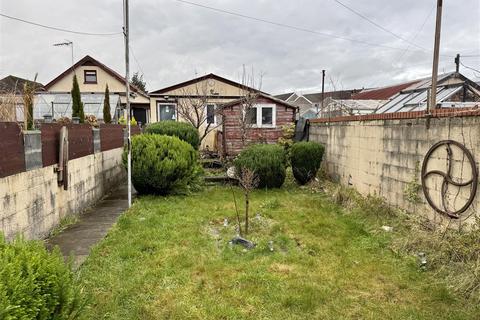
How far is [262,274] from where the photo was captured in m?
3.99

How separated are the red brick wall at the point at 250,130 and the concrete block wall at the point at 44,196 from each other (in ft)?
23.3

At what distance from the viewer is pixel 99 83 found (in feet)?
79.0

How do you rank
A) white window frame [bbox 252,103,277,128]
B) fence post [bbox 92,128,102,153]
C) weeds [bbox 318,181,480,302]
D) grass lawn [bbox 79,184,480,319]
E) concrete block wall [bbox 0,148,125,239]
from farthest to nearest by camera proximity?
1. white window frame [bbox 252,103,277,128]
2. fence post [bbox 92,128,102,153]
3. concrete block wall [bbox 0,148,125,239]
4. weeds [bbox 318,181,480,302]
5. grass lawn [bbox 79,184,480,319]

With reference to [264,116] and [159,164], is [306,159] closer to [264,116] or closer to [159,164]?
[159,164]

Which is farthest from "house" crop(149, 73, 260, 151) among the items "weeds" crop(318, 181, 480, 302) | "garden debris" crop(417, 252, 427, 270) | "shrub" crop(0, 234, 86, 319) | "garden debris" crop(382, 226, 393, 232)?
"shrub" crop(0, 234, 86, 319)

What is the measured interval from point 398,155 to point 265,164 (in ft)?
11.6

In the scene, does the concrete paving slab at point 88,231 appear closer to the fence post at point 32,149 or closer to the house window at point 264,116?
the fence post at point 32,149

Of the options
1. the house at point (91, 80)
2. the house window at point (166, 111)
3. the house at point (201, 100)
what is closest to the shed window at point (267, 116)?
the house at point (201, 100)

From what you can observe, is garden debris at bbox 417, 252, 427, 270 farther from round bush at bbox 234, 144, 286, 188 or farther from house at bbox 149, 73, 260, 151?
house at bbox 149, 73, 260, 151

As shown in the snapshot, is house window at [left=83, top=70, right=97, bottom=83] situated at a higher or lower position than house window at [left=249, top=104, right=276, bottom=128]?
higher

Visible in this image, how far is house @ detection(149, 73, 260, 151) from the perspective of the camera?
629 inches

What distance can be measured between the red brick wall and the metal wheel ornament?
30.5ft

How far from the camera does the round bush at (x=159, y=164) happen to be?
794cm

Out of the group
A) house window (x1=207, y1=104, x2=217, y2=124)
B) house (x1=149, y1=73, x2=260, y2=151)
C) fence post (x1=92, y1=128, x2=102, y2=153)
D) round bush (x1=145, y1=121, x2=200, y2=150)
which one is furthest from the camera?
house window (x1=207, y1=104, x2=217, y2=124)
